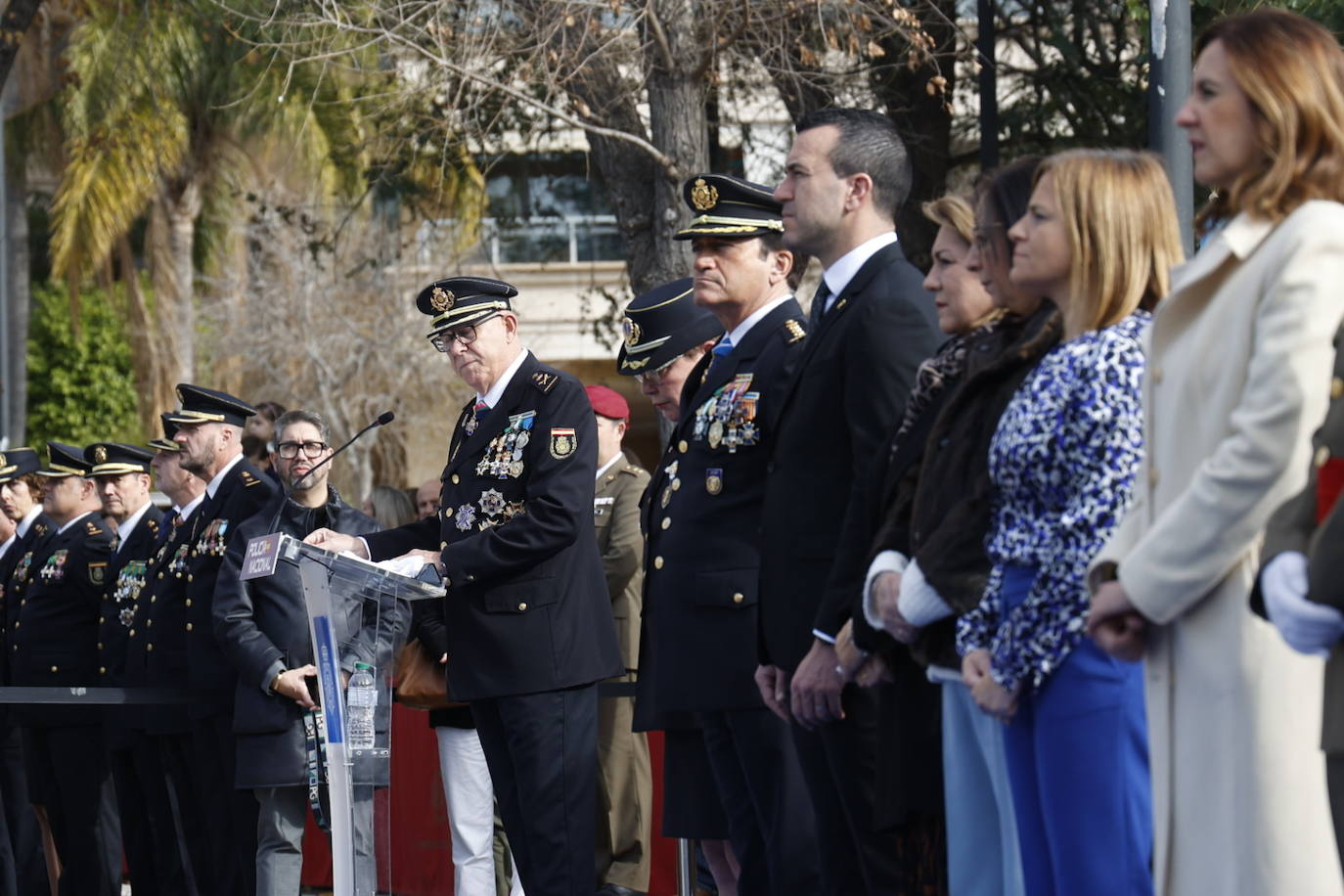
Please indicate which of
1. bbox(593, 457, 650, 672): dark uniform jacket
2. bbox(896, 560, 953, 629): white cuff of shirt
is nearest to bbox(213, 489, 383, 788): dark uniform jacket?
bbox(593, 457, 650, 672): dark uniform jacket

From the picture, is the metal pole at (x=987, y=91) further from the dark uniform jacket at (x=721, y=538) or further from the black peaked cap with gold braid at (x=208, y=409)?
the dark uniform jacket at (x=721, y=538)

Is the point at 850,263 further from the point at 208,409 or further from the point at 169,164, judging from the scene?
the point at 169,164

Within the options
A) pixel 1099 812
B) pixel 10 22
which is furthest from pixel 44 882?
pixel 1099 812

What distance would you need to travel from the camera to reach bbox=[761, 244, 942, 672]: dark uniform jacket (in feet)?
14.7

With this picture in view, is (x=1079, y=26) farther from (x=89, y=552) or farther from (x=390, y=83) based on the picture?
(x=89, y=552)

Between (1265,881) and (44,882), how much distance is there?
299 inches

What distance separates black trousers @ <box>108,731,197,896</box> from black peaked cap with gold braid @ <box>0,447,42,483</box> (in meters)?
2.93

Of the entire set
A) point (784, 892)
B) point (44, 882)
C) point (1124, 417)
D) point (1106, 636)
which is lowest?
point (44, 882)

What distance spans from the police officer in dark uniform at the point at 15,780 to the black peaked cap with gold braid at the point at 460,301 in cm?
391

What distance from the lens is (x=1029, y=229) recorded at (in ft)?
12.2

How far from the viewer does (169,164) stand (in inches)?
1057

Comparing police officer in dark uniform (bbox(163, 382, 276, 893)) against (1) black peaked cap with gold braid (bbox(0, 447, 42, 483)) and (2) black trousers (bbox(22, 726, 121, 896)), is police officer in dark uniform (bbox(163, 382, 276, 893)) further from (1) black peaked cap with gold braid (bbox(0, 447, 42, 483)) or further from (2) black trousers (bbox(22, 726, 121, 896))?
(1) black peaked cap with gold braid (bbox(0, 447, 42, 483))

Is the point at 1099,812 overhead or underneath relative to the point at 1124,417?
underneath

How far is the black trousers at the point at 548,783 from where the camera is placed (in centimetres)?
593
